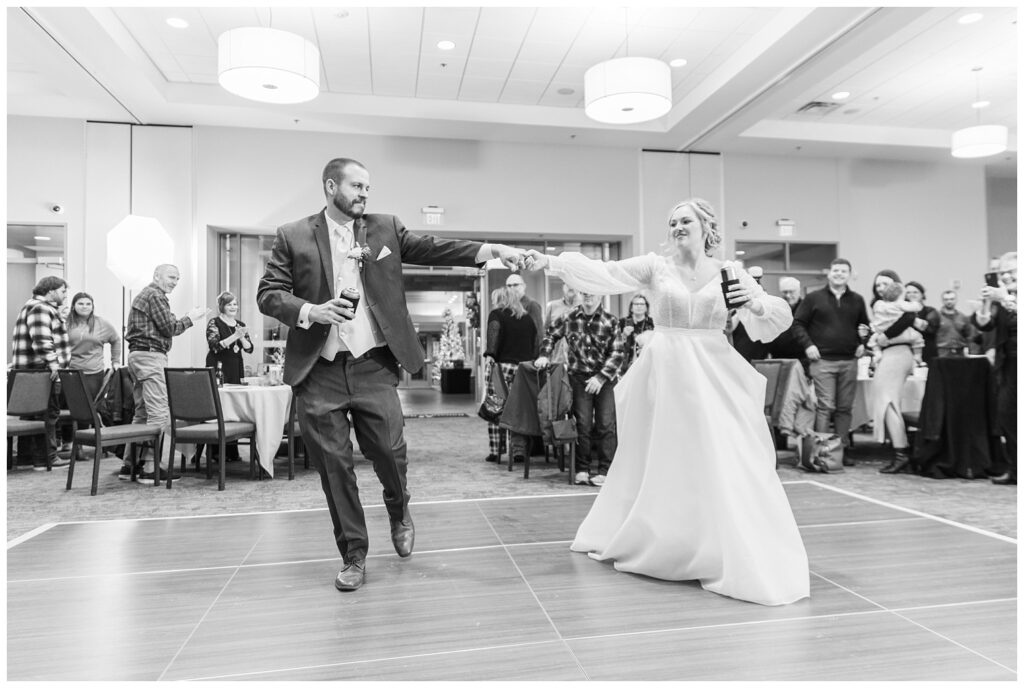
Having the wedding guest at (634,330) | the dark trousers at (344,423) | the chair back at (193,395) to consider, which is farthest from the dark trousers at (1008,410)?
the chair back at (193,395)

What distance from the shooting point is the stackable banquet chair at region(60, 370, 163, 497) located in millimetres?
4867

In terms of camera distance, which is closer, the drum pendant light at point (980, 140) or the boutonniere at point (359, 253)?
the boutonniere at point (359, 253)

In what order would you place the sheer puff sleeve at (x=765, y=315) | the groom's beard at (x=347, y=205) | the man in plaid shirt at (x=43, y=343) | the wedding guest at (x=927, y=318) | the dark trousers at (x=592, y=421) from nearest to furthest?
1. the groom's beard at (x=347, y=205)
2. the sheer puff sleeve at (x=765, y=315)
3. the dark trousers at (x=592, y=421)
4. the wedding guest at (x=927, y=318)
5. the man in plaid shirt at (x=43, y=343)

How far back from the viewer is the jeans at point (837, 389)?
5727mm

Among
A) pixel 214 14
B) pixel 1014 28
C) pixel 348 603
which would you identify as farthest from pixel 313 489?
pixel 1014 28

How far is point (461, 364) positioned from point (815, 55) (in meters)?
6.85

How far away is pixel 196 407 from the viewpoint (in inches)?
196

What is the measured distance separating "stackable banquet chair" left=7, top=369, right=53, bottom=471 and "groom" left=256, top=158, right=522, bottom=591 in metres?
4.54

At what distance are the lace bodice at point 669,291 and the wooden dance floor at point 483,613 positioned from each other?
1066 millimetres

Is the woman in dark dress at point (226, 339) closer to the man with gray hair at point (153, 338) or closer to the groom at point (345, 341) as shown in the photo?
the man with gray hair at point (153, 338)

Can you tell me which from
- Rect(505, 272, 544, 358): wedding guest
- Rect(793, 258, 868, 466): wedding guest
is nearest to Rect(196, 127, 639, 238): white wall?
Rect(505, 272, 544, 358): wedding guest

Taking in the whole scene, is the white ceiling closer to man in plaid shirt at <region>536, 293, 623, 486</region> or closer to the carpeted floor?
man in plaid shirt at <region>536, 293, 623, 486</region>

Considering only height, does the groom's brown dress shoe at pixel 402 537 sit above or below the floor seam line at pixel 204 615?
above

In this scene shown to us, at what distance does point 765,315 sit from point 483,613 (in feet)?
5.42
